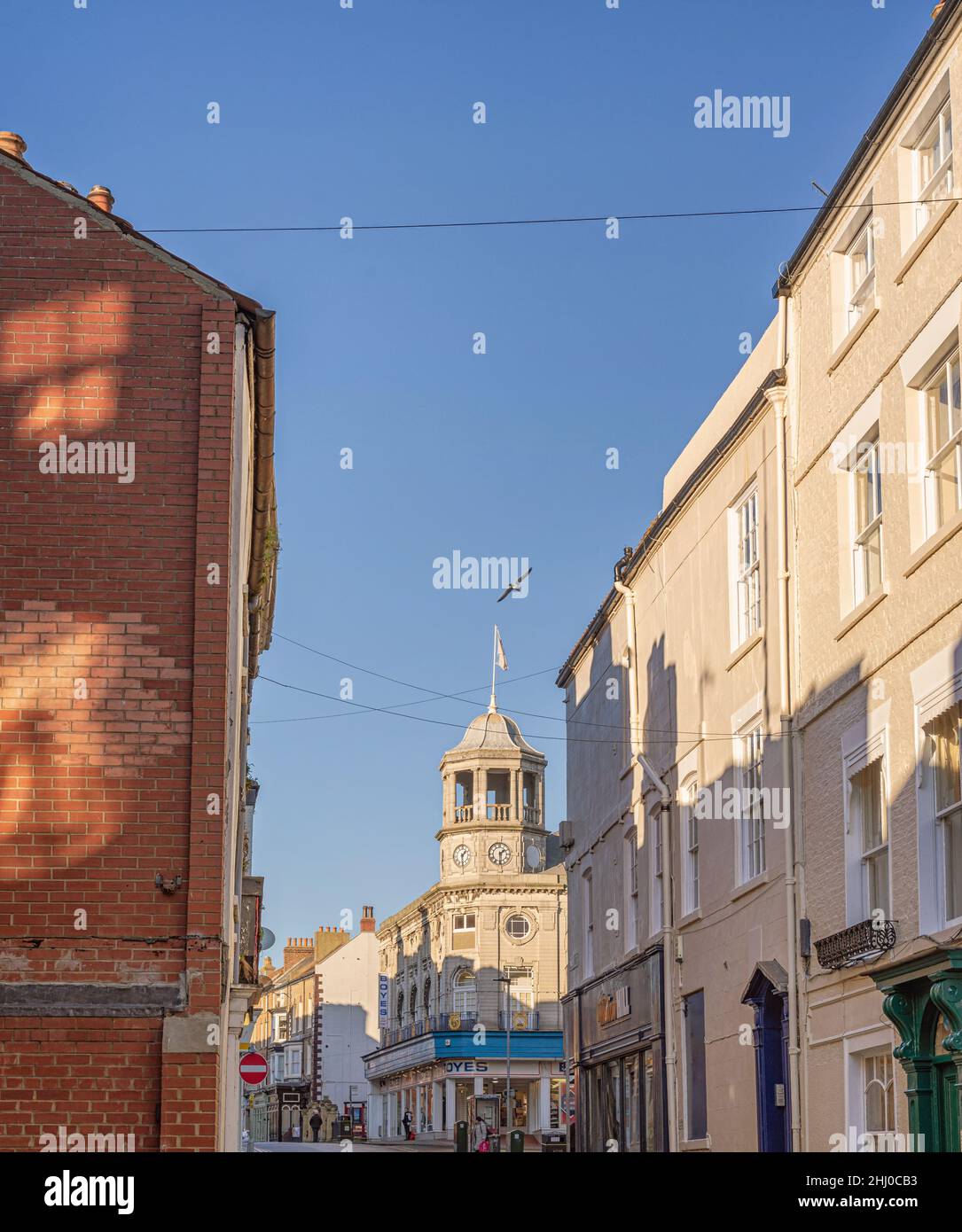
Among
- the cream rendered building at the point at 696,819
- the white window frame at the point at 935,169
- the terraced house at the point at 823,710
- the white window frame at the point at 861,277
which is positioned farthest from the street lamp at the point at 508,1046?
the white window frame at the point at 935,169

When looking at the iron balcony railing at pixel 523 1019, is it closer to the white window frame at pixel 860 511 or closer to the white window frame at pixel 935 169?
the white window frame at pixel 860 511

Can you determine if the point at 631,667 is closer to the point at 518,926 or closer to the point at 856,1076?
the point at 856,1076

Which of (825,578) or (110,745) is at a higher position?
(825,578)

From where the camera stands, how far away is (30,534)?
13633 millimetres

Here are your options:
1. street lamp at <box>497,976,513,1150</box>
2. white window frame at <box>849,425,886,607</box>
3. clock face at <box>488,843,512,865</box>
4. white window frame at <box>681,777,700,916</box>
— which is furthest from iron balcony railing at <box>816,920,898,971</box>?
clock face at <box>488,843,512,865</box>

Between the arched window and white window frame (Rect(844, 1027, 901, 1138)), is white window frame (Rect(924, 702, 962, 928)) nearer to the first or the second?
white window frame (Rect(844, 1027, 901, 1138))

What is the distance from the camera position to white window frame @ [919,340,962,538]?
1418 centimetres

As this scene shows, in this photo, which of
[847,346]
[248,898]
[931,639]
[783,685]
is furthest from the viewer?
[248,898]

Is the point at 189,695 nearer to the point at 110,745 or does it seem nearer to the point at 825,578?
A: the point at 110,745

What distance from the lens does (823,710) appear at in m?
17.4

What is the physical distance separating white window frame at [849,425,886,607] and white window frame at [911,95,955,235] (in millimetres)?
2229

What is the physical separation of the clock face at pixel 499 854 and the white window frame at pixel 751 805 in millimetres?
54561
